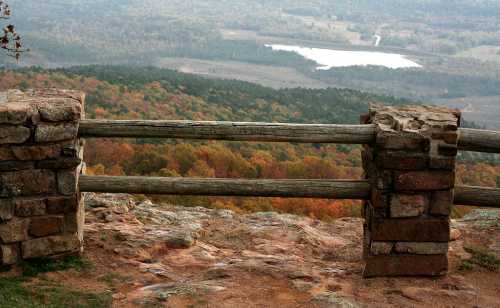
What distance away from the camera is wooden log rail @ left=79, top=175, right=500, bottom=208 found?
564 centimetres

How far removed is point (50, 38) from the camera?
364ft

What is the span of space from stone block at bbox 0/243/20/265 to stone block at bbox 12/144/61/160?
0.82 meters

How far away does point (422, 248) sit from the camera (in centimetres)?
540

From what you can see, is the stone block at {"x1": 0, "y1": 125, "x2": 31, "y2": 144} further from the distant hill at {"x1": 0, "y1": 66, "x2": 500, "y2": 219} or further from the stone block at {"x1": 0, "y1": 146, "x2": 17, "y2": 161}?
the distant hill at {"x1": 0, "y1": 66, "x2": 500, "y2": 219}

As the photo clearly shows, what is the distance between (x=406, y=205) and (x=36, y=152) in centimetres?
339

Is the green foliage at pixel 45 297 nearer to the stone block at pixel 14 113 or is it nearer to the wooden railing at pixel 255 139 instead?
the wooden railing at pixel 255 139

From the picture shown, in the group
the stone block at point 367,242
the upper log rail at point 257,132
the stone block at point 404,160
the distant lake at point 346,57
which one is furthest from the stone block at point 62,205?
the distant lake at point 346,57

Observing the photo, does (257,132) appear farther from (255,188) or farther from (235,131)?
(255,188)

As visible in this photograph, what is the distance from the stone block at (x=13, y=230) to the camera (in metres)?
5.25

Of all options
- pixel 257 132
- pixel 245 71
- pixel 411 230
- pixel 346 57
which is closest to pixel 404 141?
pixel 411 230

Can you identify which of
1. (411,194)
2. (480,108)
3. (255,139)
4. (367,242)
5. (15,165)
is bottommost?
(480,108)

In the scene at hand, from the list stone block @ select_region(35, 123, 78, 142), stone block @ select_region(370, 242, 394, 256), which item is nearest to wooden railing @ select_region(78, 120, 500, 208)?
stone block @ select_region(35, 123, 78, 142)

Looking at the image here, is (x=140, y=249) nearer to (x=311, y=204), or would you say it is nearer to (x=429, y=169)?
(x=429, y=169)

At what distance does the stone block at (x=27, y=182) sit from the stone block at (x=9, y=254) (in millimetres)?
482
